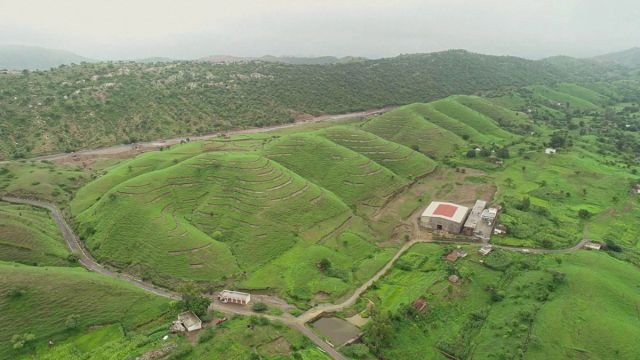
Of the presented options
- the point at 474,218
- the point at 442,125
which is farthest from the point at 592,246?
the point at 442,125

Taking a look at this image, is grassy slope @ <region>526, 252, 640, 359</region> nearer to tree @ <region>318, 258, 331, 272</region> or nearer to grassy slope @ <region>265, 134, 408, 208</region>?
tree @ <region>318, 258, 331, 272</region>

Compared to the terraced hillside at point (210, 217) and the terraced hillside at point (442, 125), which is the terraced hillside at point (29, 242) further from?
the terraced hillside at point (442, 125)

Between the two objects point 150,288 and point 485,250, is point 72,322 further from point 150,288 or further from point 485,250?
point 485,250

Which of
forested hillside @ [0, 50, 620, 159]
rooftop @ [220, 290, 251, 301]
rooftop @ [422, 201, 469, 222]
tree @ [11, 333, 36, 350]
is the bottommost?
rooftop @ [422, 201, 469, 222]

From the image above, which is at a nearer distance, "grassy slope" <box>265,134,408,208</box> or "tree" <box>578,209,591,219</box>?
"tree" <box>578,209,591,219</box>

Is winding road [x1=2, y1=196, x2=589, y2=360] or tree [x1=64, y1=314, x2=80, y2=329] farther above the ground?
tree [x1=64, y1=314, x2=80, y2=329]

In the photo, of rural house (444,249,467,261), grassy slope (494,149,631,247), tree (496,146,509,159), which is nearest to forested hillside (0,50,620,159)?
Result: tree (496,146,509,159)

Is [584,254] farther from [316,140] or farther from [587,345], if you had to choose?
[316,140]
